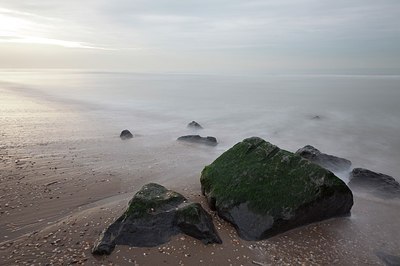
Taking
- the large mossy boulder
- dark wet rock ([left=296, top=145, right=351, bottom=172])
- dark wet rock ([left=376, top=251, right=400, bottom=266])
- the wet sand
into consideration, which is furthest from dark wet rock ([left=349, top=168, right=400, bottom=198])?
dark wet rock ([left=376, top=251, right=400, bottom=266])

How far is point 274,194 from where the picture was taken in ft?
26.2

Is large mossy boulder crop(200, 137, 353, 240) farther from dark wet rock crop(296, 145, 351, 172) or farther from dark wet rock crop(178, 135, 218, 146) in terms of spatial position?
dark wet rock crop(178, 135, 218, 146)

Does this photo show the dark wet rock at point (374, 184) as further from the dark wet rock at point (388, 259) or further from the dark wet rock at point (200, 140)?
the dark wet rock at point (200, 140)

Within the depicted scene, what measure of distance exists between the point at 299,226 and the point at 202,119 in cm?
1941

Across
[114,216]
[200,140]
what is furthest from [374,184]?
[114,216]

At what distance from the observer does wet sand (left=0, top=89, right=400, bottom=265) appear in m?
6.63

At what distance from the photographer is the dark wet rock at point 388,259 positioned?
6.84 metres

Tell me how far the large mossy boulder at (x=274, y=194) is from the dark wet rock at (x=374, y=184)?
2.50 meters

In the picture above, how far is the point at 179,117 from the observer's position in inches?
1069

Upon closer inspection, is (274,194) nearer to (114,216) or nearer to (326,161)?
(114,216)

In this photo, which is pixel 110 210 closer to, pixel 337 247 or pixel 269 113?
pixel 337 247

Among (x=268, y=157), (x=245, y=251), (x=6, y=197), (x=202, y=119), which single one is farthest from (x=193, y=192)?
(x=202, y=119)

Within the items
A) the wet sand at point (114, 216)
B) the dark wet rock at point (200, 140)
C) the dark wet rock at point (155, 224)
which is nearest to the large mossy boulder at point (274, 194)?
the wet sand at point (114, 216)

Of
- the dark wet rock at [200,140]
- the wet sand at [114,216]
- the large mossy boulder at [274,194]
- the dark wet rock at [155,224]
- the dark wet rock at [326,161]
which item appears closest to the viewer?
the wet sand at [114,216]
